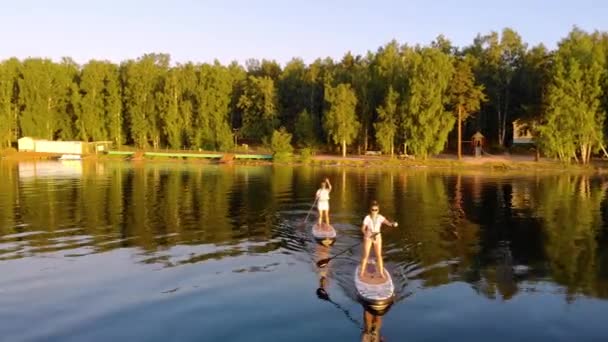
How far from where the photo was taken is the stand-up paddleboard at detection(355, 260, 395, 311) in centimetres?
1641

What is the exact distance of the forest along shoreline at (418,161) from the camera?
254ft

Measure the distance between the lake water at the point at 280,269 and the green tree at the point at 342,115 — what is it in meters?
48.3

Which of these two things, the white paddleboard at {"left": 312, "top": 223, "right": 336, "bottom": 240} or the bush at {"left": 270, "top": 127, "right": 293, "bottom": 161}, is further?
the bush at {"left": 270, "top": 127, "right": 293, "bottom": 161}

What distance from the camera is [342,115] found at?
91938mm

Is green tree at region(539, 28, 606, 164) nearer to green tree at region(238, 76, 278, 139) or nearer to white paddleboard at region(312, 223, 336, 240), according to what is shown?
green tree at region(238, 76, 278, 139)

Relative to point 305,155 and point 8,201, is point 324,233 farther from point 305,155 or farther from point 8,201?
point 305,155

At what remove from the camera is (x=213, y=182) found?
5931 cm

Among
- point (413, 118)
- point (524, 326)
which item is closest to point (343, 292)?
point (524, 326)

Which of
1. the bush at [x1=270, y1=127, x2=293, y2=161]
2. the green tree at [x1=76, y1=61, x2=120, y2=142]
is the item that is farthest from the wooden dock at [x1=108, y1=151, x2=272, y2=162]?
the green tree at [x1=76, y1=61, x2=120, y2=142]

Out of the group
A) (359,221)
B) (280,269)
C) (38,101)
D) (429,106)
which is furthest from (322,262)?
(38,101)

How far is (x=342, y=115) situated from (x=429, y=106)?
1453cm

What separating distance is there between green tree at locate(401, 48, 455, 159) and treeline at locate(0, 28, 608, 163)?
0.18 metres

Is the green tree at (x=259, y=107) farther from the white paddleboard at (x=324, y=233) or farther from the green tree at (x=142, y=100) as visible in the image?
the white paddleboard at (x=324, y=233)

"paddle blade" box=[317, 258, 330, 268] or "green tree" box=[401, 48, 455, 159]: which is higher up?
"green tree" box=[401, 48, 455, 159]
